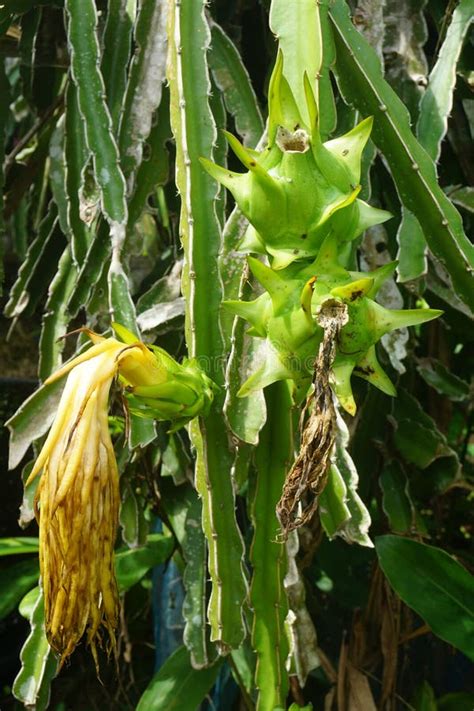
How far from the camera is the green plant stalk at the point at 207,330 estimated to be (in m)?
0.67

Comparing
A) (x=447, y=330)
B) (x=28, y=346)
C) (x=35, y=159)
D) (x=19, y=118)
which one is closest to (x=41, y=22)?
(x=35, y=159)

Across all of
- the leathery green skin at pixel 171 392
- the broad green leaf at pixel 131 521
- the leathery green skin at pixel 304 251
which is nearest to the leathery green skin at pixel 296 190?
the leathery green skin at pixel 304 251

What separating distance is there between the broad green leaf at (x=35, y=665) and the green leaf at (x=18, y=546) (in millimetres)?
331

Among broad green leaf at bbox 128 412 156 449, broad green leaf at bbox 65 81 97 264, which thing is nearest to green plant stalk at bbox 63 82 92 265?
broad green leaf at bbox 65 81 97 264

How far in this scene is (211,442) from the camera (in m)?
0.67

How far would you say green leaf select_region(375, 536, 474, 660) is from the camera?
3.21 ft

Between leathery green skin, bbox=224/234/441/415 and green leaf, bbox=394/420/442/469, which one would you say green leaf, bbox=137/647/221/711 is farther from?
leathery green skin, bbox=224/234/441/415

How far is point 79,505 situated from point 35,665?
0.48 metres

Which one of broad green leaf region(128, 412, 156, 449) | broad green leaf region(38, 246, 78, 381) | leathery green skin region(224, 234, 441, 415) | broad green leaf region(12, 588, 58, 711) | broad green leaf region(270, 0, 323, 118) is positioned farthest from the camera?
broad green leaf region(38, 246, 78, 381)

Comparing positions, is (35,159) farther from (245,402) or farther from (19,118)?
(245,402)

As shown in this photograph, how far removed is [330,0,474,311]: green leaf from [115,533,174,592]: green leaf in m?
0.70

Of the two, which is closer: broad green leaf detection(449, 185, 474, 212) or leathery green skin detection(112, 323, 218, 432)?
leathery green skin detection(112, 323, 218, 432)

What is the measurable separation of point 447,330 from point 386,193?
0.98ft

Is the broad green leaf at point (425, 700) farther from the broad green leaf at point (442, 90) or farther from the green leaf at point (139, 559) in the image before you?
the broad green leaf at point (442, 90)
